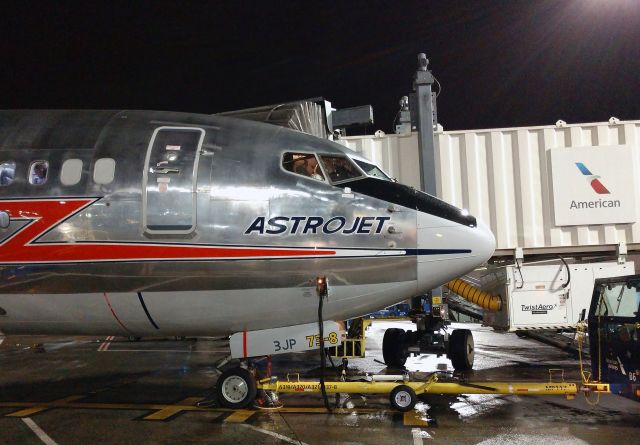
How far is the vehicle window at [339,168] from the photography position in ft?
24.6

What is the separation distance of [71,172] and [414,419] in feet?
19.9

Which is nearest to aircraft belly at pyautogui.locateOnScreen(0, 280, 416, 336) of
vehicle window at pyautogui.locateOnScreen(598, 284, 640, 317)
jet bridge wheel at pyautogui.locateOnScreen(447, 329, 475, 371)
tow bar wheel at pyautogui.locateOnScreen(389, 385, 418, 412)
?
tow bar wheel at pyautogui.locateOnScreen(389, 385, 418, 412)

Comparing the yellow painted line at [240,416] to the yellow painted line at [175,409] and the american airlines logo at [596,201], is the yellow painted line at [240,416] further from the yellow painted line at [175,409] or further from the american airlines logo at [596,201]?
the american airlines logo at [596,201]

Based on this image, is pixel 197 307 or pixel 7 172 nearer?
pixel 197 307

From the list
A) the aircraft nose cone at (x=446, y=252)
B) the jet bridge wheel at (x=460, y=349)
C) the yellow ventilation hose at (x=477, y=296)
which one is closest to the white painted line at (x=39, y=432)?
the aircraft nose cone at (x=446, y=252)

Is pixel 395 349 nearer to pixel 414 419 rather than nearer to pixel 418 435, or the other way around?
pixel 414 419

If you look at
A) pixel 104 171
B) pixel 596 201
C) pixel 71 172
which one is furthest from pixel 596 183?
pixel 71 172

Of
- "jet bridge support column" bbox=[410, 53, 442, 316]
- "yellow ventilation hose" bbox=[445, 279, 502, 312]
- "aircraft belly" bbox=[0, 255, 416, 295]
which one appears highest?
"jet bridge support column" bbox=[410, 53, 442, 316]

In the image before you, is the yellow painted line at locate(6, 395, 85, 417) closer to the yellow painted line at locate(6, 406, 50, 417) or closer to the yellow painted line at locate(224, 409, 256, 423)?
the yellow painted line at locate(6, 406, 50, 417)

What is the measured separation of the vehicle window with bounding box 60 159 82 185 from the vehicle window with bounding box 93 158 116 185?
234 mm

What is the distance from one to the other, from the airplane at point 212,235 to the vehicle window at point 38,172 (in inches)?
0.7

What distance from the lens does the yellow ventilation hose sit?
41.4 feet

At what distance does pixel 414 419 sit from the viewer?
8086 mm

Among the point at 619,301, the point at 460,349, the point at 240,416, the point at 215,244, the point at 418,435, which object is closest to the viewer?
the point at 215,244
